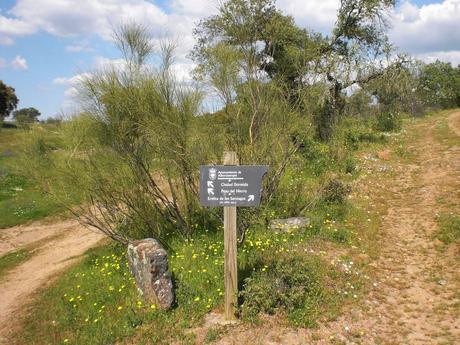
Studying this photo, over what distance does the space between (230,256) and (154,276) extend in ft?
4.76

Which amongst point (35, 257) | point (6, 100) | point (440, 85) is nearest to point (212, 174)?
point (35, 257)

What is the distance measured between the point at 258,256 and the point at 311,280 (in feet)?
4.31

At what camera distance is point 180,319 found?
6367 mm

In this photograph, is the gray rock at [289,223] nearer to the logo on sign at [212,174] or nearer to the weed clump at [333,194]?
the weed clump at [333,194]

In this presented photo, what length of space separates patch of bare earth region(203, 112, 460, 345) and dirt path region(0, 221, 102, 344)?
5239 millimetres

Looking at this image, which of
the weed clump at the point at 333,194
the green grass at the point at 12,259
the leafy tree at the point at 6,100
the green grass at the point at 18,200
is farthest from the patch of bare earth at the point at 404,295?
the leafy tree at the point at 6,100

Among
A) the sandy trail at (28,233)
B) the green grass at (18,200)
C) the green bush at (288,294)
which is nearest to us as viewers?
the green bush at (288,294)

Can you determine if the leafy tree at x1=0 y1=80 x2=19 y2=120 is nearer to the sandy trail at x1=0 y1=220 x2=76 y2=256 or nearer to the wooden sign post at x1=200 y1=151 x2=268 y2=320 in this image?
the sandy trail at x1=0 y1=220 x2=76 y2=256

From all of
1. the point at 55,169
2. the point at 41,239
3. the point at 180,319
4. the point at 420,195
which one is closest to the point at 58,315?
the point at 180,319

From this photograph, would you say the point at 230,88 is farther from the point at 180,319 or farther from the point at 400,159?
the point at 400,159

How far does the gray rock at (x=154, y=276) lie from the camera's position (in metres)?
6.62

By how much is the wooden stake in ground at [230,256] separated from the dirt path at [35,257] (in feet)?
13.4

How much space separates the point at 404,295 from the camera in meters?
6.84

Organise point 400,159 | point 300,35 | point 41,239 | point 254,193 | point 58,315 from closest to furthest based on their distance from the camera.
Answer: point 254,193 < point 58,315 < point 41,239 < point 400,159 < point 300,35
